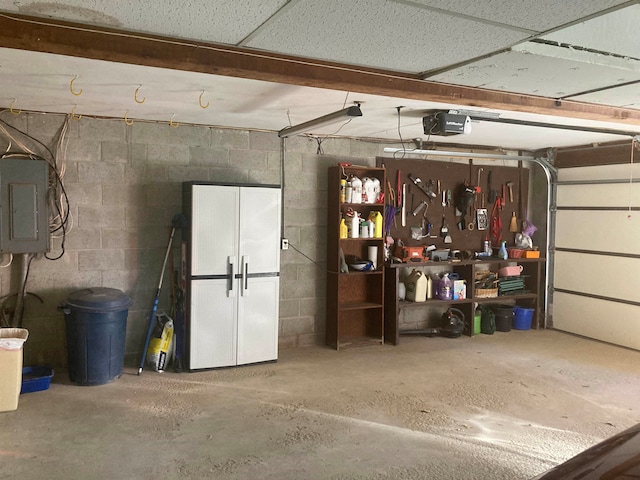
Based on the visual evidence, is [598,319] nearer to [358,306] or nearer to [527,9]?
[358,306]

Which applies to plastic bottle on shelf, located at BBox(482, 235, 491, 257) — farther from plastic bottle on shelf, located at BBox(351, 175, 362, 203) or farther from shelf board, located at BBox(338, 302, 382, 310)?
plastic bottle on shelf, located at BBox(351, 175, 362, 203)

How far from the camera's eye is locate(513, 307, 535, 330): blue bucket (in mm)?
6965

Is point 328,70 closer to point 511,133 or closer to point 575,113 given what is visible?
point 575,113

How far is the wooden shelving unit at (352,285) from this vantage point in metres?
5.85

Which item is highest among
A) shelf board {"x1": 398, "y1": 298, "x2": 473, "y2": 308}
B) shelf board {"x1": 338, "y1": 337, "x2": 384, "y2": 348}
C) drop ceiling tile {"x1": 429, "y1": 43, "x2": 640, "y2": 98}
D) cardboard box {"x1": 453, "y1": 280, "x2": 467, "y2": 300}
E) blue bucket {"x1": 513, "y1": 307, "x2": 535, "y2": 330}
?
drop ceiling tile {"x1": 429, "y1": 43, "x2": 640, "y2": 98}

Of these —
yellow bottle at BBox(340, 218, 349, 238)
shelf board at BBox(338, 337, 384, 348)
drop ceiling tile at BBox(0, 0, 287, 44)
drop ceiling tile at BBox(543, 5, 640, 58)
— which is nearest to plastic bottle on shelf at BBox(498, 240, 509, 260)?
shelf board at BBox(338, 337, 384, 348)

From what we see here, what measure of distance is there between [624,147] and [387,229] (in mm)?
2792

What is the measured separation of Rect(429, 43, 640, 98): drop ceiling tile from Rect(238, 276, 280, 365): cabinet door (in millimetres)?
2727

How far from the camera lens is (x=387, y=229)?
632cm

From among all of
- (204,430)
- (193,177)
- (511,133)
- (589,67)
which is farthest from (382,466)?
(511,133)

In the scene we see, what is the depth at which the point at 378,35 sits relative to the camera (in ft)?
8.06

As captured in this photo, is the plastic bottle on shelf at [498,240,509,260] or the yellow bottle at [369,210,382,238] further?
the plastic bottle on shelf at [498,240,509,260]

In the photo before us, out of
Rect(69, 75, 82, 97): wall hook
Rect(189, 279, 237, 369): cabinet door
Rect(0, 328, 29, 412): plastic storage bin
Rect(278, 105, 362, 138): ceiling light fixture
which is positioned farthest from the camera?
Rect(189, 279, 237, 369): cabinet door

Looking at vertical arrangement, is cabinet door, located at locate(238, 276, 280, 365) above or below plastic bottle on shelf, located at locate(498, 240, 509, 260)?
below
